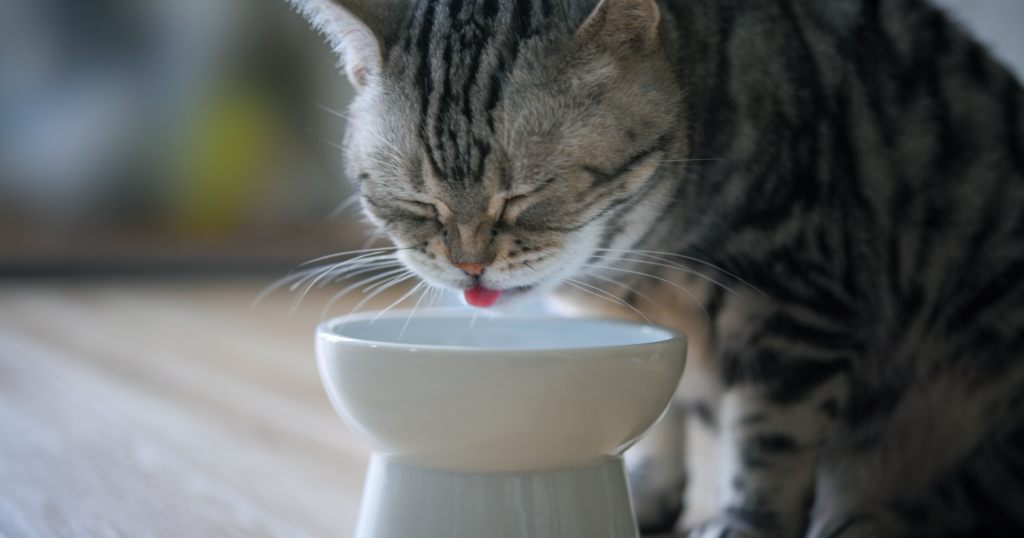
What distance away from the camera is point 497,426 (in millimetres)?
541

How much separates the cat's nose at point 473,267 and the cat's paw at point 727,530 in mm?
331

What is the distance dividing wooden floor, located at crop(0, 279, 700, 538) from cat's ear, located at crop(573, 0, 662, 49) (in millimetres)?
511

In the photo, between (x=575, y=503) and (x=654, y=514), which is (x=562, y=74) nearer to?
(x=575, y=503)

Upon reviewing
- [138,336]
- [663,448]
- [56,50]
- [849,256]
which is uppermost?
[56,50]

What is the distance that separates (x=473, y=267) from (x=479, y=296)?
0.12ft

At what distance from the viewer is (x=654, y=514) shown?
86 centimetres

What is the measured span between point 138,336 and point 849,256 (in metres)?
1.45

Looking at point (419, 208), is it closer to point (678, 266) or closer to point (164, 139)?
point (678, 266)

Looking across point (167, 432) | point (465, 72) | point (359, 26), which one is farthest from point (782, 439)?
point (167, 432)

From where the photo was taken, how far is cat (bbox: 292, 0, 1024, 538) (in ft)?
2.34

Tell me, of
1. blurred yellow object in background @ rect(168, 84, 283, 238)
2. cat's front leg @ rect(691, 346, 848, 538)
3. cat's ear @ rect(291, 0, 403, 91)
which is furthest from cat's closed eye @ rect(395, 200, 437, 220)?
blurred yellow object in background @ rect(168, 84, 283, 238)

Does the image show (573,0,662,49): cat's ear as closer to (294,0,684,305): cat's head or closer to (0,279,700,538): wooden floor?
(294,0,684,305): cat's head

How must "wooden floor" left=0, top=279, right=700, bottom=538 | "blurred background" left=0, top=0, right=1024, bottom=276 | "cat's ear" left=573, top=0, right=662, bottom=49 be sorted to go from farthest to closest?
"blurred background" left=0, top=0, right=1024, bottom=276 → "wooden floor" left=0, top=279, right=700, bottom=538 → "cat's ear" left=573, top=0, right=662, bottom=49

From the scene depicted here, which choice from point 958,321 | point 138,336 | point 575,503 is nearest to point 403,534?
point 575,503
